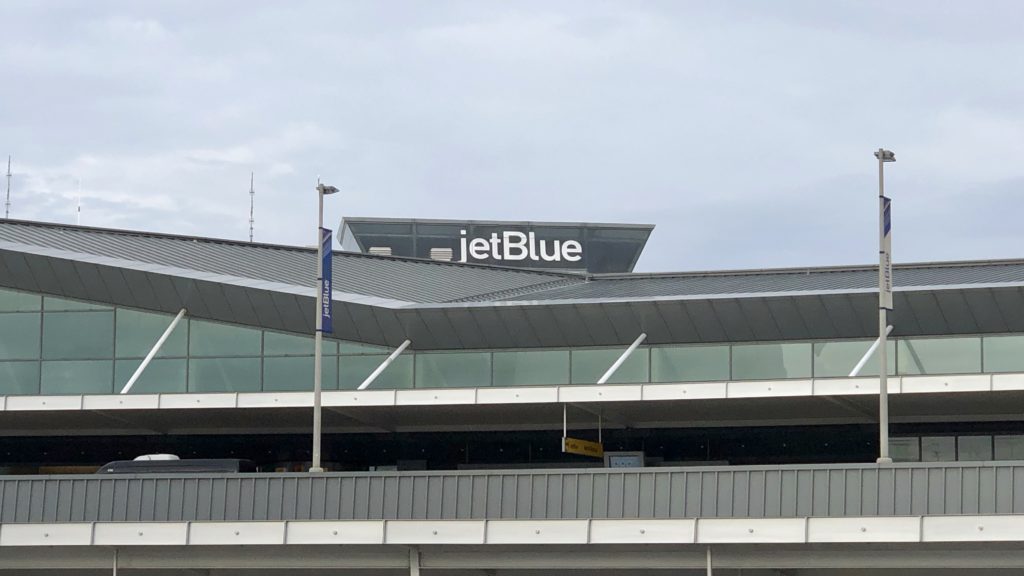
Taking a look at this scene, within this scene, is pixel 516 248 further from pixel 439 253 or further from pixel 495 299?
pixel 495 299

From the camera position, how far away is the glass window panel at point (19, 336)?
4516 cm

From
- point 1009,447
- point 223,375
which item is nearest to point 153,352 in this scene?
point 223,375

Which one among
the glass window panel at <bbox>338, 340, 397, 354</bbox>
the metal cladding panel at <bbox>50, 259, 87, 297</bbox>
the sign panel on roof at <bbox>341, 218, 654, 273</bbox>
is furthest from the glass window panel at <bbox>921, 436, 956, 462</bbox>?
the sign panel on roof at <bbox>341, 218, 654, 273</bbox>

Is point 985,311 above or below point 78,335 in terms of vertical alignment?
above

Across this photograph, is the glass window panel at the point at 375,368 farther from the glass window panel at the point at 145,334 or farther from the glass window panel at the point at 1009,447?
the glass window panel at the point at 1009,447

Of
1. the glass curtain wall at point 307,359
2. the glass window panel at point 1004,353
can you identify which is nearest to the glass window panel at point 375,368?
the glass curtain wall at point 307,359

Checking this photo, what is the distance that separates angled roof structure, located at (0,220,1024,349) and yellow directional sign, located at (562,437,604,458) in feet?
8.10

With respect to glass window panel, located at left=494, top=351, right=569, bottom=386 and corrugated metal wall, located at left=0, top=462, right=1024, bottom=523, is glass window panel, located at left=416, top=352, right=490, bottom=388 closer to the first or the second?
glass window panel, located at left=494, top=351, right=569, bottom=386

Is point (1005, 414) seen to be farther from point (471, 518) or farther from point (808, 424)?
point (471, 518)

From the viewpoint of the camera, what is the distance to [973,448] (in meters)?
43.1

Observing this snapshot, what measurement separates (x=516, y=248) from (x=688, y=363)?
21166 millimetres

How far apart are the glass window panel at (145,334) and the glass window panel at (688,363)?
1166cm

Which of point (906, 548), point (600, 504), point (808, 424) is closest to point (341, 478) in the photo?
point (600, 504)

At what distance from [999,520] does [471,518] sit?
9.46m
